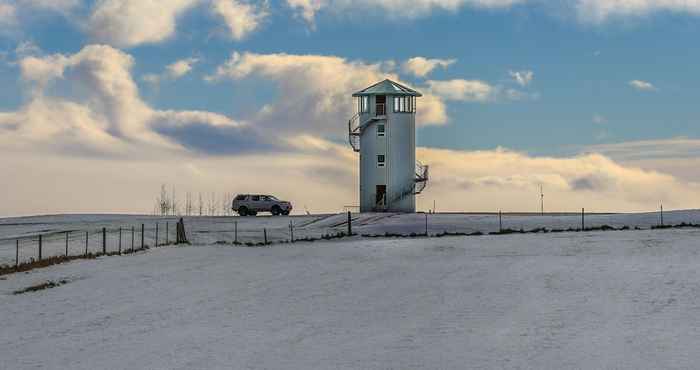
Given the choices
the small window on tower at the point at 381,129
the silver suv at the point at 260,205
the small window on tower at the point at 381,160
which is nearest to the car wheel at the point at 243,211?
the silver suv at the point at 260,205

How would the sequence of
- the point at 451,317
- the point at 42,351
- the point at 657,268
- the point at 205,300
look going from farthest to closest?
the point at 657,268 < the point at 205,300 < the point at 451,317 < the point at 42,351

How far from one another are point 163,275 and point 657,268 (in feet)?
49.9

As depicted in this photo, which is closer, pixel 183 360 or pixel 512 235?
pixel 183 360

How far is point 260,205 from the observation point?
230ft

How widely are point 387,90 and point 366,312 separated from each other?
48.1 metres

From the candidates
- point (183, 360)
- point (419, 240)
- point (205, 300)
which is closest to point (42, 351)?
A: point (183, 360)

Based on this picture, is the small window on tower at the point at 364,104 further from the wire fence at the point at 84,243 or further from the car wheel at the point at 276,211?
the wire fence at the point at 84,243

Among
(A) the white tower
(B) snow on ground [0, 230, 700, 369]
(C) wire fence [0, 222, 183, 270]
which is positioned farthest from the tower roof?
(B) snow on ground [0, 230, 700, 369]

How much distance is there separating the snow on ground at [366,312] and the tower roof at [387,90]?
33.4 meters

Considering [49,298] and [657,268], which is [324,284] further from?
[657,268]

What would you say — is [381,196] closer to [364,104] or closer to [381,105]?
[381,105]

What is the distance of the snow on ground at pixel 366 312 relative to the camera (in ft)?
50.7

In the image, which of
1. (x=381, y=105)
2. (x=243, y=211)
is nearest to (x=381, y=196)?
(x=381, y=105)

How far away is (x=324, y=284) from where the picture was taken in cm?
2561
